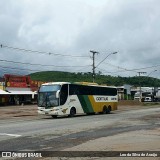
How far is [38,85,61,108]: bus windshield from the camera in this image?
35531mm

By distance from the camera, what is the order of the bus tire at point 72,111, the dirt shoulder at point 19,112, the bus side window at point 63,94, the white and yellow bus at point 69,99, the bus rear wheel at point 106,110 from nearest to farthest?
the white and yellow bus at point 69,99 < the bus side window at point 63,94 < the bus tire at point 72,111 < the dirt shoulder at point 19,112 < the bus rear wheel at point 106,110

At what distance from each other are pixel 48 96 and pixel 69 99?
2.16 m

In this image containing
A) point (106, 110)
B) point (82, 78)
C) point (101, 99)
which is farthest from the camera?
point (82, 78)

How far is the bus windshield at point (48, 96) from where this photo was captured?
35531mm

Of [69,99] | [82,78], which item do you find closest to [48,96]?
[69,99]

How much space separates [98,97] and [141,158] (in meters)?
31.3

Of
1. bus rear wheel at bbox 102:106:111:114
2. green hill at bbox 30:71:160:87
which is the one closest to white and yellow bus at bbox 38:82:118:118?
bus rear wheel at bbox 102:106:111:114

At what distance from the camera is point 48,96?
35.7 meters

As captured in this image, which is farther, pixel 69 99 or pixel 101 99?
pixel 101 99

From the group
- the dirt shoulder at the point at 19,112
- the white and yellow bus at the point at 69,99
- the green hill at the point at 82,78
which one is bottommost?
the dirt shoulder at the point at 19,112

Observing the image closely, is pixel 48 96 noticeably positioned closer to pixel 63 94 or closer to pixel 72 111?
pixel 63 94

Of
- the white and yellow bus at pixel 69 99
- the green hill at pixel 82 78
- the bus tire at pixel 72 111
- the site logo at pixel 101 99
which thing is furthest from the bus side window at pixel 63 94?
the green hill at pixel 82 78

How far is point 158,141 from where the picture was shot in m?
15.9

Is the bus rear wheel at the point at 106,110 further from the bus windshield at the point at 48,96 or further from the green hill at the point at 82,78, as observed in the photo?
the green hill at the point at 82,78
